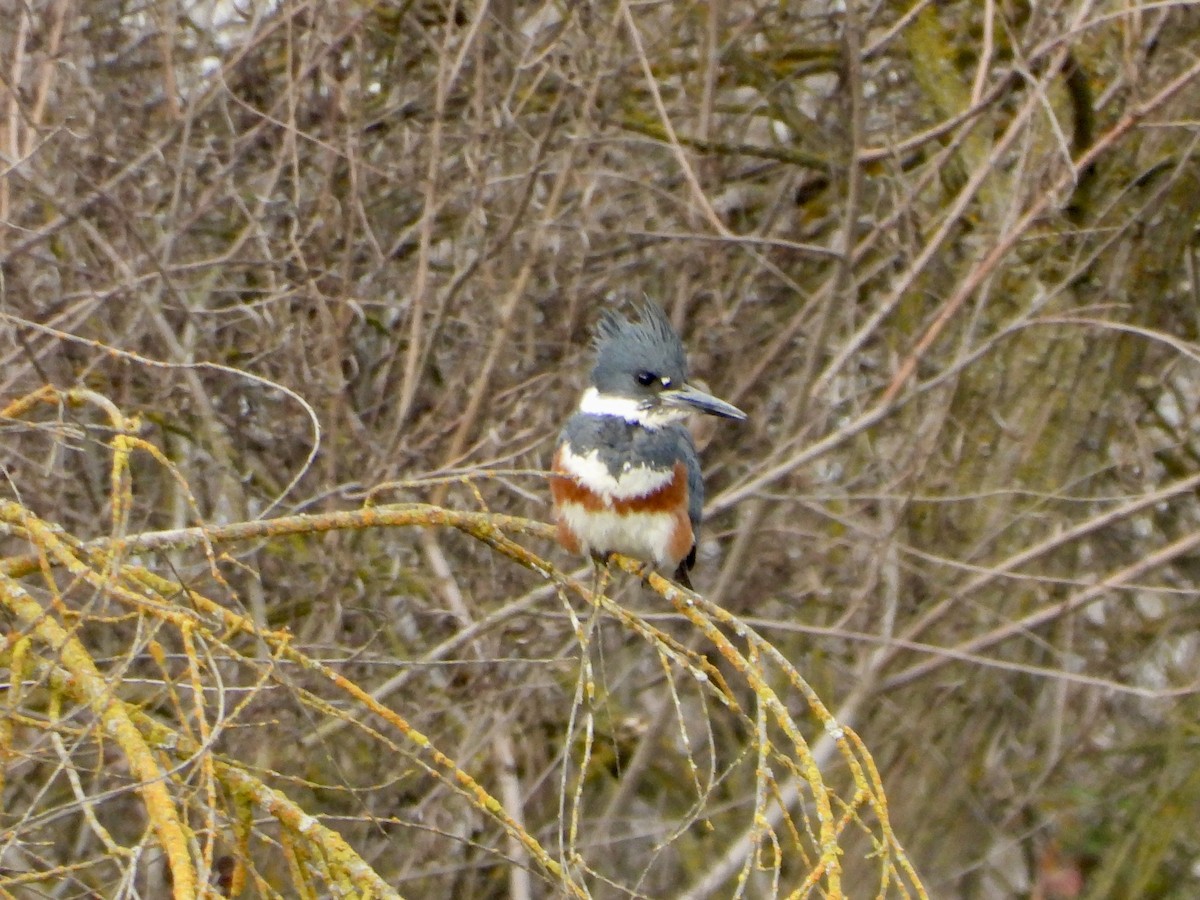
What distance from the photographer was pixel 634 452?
3.15 m

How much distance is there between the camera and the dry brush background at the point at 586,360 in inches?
143

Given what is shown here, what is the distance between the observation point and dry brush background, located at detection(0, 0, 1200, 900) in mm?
3623

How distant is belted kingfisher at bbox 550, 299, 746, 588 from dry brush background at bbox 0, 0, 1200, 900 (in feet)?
1.02

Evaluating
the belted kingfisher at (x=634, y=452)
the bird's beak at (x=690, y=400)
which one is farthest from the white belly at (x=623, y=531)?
the bird's beak at (x=690, y=400)

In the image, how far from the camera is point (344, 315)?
12.1 feet

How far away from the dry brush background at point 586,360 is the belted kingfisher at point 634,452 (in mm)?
311

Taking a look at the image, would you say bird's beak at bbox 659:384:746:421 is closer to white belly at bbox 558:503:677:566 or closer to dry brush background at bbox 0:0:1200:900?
white belly at bbox 558:503:677:566

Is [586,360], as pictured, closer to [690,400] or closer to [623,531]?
[690,400]

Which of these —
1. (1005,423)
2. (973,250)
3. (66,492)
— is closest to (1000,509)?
(1005,423)

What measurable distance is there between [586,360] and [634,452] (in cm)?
95

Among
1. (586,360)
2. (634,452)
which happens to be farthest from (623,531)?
(586,360)

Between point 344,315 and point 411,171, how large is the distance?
1.47 feet

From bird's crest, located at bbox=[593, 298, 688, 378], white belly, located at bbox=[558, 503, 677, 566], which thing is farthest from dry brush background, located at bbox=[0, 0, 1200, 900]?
bird's crest, located at bbox=[593, 298, 688, 378]

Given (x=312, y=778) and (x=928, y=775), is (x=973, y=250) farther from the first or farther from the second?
(x=312, y=778)
